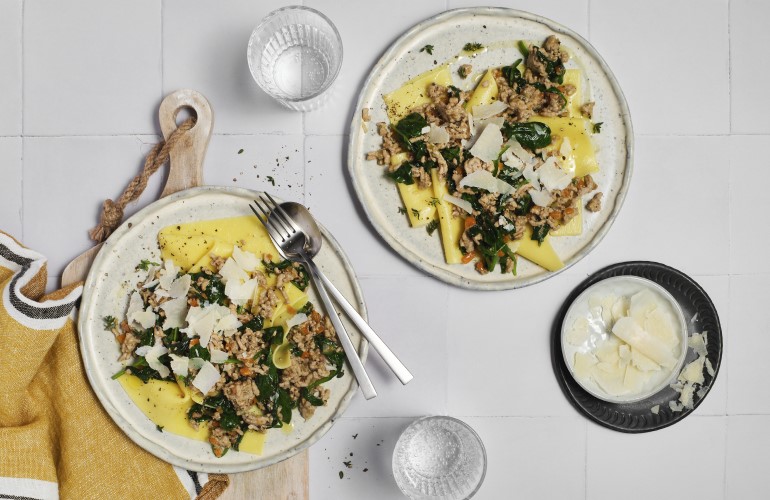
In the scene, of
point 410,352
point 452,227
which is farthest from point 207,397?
point 452,227

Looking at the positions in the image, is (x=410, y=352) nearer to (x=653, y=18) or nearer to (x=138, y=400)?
(x=138, y=400)

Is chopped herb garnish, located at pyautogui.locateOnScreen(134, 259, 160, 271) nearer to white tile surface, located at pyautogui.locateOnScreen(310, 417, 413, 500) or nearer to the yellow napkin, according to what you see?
the yellow napkin

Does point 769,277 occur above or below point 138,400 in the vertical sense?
above

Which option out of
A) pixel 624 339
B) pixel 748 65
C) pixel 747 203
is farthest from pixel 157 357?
pixel 748 65

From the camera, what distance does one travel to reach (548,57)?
1.90m

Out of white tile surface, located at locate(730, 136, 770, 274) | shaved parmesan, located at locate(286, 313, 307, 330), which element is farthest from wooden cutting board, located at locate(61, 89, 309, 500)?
white tile surface, located at locate(730, 136, 770, 274)

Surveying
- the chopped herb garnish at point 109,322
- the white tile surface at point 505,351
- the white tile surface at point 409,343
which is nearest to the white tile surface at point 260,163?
the white tile surface at point 409,343

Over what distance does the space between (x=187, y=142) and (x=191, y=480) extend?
3.75 feet

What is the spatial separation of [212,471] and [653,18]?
7.28 feet

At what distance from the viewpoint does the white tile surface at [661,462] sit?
2096mm

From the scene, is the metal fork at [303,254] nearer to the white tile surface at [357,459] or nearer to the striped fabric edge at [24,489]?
the white tile surface at [357,459]

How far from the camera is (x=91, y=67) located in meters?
2.01

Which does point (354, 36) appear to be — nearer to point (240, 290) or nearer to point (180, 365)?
point (240, 290)

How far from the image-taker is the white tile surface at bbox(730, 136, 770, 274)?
212 centimetres
